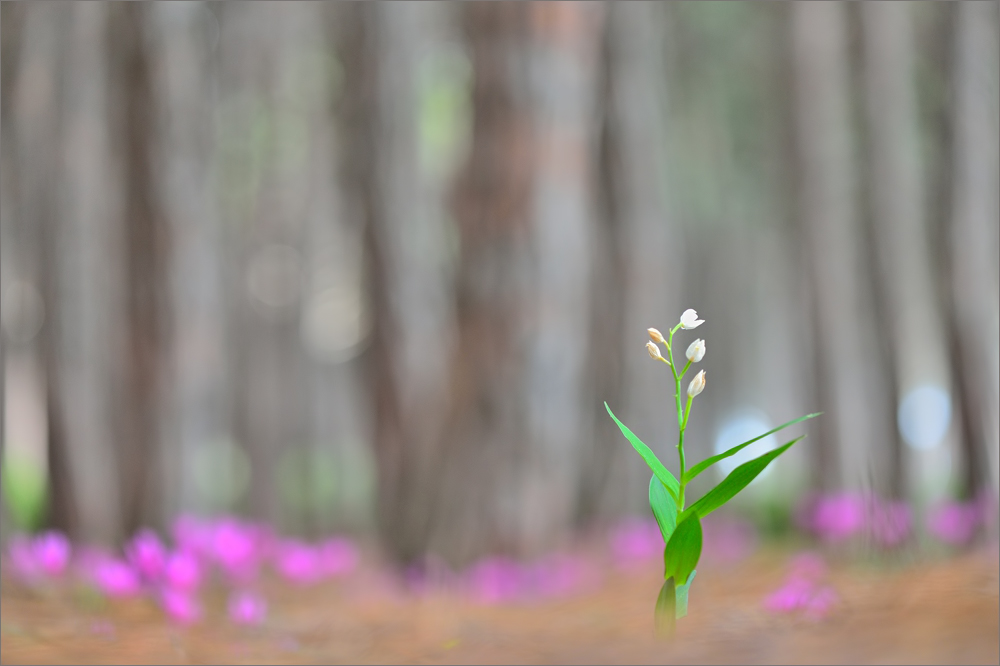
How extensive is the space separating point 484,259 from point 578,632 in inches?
76.6

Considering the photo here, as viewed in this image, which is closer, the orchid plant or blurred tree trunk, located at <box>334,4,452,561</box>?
the orchid plant

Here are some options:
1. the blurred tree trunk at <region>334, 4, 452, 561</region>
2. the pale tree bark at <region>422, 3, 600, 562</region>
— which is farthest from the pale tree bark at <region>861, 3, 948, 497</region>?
the blurred tree trunk at <region>334, 4, 452, 561</region>

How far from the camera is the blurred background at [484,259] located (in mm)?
3281

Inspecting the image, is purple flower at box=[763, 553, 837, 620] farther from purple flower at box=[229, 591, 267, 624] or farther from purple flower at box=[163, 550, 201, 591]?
purple flower at box=[163, 550, 201, 591]

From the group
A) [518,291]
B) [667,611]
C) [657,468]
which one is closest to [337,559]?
[518,291]

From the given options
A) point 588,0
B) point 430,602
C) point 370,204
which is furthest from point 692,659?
point 370,204

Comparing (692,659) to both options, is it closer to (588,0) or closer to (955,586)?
(955,586)

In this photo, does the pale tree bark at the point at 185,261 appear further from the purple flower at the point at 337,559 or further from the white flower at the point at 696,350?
the white flower at the point at 696,350

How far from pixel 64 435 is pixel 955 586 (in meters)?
3.57

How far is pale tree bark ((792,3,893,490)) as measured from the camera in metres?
4.88

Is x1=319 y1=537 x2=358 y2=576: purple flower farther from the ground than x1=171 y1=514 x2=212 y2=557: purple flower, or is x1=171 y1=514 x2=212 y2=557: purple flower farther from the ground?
x1=171 y1=514 x2=212 y2=557: purple flower

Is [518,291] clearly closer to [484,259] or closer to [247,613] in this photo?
[484,259]

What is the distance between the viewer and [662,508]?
105cm

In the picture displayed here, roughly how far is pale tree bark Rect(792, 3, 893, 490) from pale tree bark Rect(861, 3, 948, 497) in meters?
0.27
